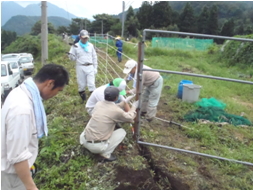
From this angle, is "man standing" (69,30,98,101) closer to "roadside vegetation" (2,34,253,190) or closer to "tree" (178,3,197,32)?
"roadside vegetation" (2,34,253,190)

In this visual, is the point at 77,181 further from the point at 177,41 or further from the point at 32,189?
the point at 177,41

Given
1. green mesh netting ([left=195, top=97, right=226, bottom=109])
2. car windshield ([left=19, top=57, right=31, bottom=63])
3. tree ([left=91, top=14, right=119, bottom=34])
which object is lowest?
car windshield ([left=19, top=57, right=31, bottom=63])

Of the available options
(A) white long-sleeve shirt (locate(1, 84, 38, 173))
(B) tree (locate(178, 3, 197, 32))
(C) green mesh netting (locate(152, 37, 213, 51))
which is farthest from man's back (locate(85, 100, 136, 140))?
(B) tree (locate(178, 3, 197, 32))

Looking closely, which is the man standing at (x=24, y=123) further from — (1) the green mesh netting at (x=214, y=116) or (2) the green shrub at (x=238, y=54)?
(2) the green shrub at (x=238, y=54)

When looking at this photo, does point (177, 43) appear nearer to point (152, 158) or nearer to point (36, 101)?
point (152, 158)

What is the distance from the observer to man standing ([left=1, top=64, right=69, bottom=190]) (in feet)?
4.96

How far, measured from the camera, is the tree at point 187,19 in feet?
154

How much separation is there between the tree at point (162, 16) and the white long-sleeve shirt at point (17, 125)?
152 feet

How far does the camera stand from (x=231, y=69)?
1254 centimetres

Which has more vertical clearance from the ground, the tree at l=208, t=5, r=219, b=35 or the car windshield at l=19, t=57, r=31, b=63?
the tree at l=208, t=5, r=219, b=35

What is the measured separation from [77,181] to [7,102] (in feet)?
5.81

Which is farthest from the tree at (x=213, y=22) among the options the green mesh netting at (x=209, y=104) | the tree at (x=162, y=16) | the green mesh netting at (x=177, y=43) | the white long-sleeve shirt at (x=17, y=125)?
the white long-sleeve shirt at (x=17, y=125)

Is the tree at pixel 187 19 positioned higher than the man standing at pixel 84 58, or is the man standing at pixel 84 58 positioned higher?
the tree at pixel 187 19

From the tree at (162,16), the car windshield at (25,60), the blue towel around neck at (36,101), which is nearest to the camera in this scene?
the blue towel around neck at (36,101)
